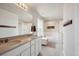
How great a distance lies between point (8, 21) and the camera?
238 centimetres

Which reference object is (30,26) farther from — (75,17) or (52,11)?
(75,17)

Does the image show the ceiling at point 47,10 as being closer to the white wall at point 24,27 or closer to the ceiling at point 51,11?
the ceiling at point 51,11

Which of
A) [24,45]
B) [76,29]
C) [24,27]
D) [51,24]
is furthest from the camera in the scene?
[24,27]

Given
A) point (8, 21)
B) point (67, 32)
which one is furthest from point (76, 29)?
point (8, 21)

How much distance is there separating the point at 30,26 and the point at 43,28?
34 centimetres

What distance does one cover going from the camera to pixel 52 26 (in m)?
2.46

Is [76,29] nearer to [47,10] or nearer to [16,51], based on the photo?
[47,10]

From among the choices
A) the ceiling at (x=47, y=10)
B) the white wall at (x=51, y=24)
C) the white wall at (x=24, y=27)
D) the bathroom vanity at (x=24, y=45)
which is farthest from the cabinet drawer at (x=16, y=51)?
the ceiling at (x=47, y=10)

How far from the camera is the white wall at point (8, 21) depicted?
219cm

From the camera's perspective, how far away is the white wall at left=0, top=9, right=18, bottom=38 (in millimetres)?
2188

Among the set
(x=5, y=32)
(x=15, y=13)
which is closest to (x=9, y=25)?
(x=5, y=32)

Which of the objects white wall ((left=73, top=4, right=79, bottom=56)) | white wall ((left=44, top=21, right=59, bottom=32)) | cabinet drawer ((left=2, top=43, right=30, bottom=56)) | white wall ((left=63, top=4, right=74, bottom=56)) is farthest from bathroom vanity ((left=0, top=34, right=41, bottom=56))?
white wall ((left=73, top=4, right=79, bottom=56))

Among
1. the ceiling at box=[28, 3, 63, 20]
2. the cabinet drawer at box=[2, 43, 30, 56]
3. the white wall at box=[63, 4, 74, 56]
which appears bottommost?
the cabinet drawer at box=[2, 43, 30, 56]

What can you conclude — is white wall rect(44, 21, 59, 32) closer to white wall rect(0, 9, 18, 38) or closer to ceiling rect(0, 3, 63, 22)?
ceiling rect(0, 3, 63, 22)
